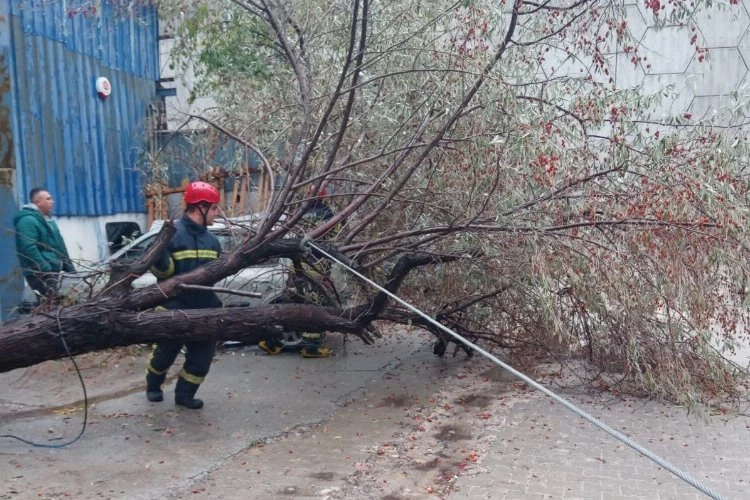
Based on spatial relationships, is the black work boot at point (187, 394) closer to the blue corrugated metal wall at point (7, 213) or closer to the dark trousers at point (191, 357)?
the dark trousers at point (191, 357)

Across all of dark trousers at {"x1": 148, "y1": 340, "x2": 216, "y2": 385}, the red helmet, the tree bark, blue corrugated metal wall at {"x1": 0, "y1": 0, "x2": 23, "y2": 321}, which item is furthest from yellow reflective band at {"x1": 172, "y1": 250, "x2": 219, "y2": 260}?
blue corrugated metal wall at {"x1": 0, "y1": 0, "x2": 23, "y2": 321}

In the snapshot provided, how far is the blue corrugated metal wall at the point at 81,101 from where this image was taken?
1011cm

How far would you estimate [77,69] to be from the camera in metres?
11.3

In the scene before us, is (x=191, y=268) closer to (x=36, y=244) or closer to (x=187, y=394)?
(x=187, y=394)

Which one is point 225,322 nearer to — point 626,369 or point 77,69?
point 626,369

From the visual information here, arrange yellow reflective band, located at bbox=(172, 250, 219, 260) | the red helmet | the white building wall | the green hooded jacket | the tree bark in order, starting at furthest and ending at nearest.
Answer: the white building wall → the green hooded jacket → the red helmet → yellow reflective band, located at bbox=(172, 250, 219, 260) → the tree bark

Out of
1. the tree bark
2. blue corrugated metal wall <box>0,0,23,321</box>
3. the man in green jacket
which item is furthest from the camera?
blue corrugated metal wall <box>0,0,23,321</box>

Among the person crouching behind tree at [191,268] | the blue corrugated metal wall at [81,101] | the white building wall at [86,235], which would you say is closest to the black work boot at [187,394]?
the person crouching behind tree at [191,268]

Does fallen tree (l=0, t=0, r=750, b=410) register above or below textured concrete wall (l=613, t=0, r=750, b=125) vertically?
below

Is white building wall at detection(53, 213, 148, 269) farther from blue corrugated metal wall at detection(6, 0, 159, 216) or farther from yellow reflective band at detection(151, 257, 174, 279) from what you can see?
yellow reflective band at detection(151, 257, 174, 279)

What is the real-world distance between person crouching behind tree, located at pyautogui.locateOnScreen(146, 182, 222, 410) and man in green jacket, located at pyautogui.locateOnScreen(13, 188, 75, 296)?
3.33 feet

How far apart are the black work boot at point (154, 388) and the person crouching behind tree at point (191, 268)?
0.12 ft

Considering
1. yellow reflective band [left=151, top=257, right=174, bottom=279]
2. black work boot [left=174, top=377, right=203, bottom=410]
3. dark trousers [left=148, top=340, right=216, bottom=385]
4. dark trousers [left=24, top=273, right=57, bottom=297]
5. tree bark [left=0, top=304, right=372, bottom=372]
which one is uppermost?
yellow reflective band [left=151, top=257, right=174, bottom=279]

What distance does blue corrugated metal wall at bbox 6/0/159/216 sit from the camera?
1011cm
